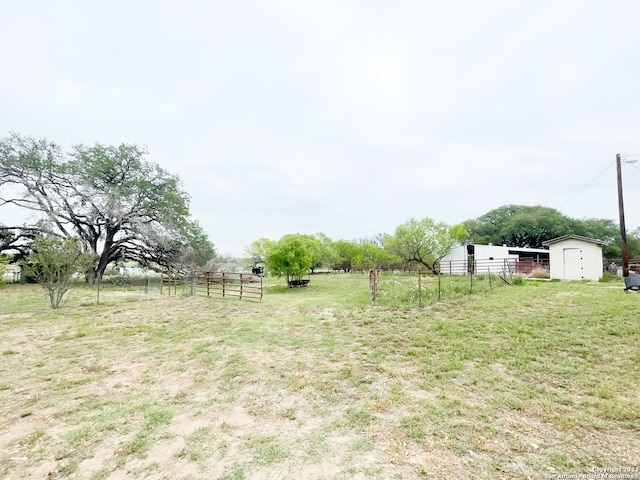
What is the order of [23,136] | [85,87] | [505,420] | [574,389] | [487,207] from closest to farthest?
1. [505,420]
2. [574,389]
3. [85,87]
4. [23,136]
5. [487,207]

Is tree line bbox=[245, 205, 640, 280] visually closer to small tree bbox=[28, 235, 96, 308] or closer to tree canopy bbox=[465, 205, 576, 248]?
tree canopy bbox=[465, 205, 576, 248]

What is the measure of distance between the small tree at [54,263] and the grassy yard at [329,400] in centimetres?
374

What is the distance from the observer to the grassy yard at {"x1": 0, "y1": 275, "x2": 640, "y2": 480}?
2.09m

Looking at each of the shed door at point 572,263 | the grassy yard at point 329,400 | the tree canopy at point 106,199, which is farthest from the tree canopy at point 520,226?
the tree canopy at point 106,199

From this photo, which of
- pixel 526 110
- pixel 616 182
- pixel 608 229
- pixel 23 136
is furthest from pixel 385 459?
pixel 608 229

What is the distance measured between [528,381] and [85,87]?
15643mm

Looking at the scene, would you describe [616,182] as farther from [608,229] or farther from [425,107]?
[608,229]

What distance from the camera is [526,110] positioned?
12055mm

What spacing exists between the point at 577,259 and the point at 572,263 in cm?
30

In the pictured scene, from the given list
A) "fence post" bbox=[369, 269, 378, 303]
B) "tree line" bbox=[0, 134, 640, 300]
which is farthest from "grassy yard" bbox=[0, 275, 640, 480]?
"tree line" bbox=[0, 134, 640, 300]

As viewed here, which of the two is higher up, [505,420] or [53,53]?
[53,53]

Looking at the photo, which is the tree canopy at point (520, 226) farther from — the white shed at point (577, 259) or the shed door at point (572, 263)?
the shed door at point (572, 263)

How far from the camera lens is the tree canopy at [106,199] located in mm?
17984

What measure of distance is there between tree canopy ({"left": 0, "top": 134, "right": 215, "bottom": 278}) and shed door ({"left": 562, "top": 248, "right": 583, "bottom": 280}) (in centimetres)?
2452
